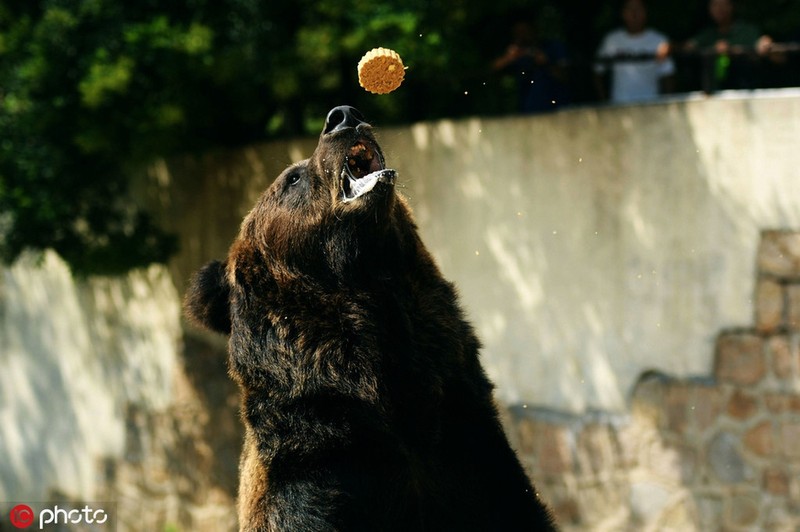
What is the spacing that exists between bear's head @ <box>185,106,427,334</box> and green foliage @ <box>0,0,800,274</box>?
380 cm

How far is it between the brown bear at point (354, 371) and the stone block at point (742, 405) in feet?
11.8

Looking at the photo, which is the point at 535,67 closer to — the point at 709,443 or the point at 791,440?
the point at 709,443

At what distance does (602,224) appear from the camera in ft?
24.9

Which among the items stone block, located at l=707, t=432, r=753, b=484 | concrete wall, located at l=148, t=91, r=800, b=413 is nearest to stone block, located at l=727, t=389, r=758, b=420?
stone block, located at l=707, t=432, r=753, b=484

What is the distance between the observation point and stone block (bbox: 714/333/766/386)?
6934 mm

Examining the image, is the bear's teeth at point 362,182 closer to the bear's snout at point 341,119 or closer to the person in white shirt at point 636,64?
the bear's snout at point 341,119

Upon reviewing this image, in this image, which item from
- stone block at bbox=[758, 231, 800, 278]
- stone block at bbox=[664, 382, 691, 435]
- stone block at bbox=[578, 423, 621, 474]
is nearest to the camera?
stone block at bbox=[758, 231, 800, 278]

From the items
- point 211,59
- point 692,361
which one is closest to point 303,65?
point 211,59

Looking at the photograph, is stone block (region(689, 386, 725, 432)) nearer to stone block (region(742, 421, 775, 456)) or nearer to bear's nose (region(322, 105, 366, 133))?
stone block (region(742, 421, 775, 456))

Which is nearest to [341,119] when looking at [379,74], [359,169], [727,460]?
[359,169]

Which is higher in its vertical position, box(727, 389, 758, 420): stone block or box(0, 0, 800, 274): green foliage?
box(0, 0, 800, 274): green foliage

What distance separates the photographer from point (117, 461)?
1055cm

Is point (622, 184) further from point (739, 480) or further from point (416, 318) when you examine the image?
point (416, 318)

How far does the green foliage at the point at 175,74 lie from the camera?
7.79m
